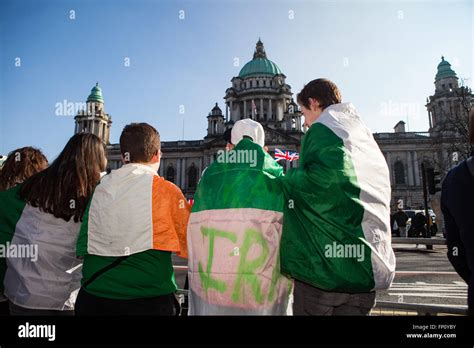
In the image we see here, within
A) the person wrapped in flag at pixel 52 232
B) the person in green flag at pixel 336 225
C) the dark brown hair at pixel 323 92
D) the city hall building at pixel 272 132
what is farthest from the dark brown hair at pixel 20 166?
the city hall building at pixel 272 132

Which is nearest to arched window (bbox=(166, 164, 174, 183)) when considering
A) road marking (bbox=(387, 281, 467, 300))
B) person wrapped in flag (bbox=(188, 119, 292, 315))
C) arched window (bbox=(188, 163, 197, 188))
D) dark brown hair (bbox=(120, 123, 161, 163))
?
arched window (bbox=(188, 163, 197, 188))

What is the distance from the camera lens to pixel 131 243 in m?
2.33

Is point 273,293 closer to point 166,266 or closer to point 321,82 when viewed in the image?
point 166,266

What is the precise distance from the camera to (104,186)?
2443mm

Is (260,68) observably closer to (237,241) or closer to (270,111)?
(270,111)

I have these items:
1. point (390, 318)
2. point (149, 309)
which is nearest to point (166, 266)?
point (149, 309)

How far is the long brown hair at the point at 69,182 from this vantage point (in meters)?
2.58

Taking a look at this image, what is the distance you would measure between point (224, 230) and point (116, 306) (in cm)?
93

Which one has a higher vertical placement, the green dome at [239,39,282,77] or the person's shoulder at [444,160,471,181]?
the green dome at [239,39,282,77]

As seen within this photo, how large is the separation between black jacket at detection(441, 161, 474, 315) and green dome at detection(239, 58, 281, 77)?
6660 centimetres

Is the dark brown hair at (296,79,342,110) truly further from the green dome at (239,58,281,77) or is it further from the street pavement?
the green dome at (239,58,281,77)

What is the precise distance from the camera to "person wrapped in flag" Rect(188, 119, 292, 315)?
7.22 feet

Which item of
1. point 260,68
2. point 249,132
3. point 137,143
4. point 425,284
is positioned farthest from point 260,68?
point 137,143

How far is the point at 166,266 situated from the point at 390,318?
1562 millimetres
